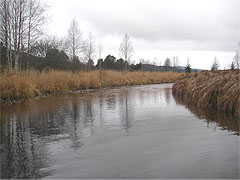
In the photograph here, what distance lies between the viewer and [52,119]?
9.02 meters

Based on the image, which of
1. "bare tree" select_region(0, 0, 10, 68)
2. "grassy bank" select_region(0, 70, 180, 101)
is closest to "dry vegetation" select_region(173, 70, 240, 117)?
"grassy bank" select_region(0, 70, 180, 101)

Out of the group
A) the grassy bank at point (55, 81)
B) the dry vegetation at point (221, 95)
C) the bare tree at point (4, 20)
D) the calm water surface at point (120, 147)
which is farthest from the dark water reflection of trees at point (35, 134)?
the bare tree at point (4, 20)

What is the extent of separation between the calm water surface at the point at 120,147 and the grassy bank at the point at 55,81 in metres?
5.21

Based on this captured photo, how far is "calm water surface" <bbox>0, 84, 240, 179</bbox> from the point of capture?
430 centimetres

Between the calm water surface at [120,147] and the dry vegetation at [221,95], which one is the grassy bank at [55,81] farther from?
the dry vegetation at [221,95]

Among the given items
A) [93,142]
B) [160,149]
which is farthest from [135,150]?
[93,142]

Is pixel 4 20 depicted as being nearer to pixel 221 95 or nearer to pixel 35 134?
pixel 35 134

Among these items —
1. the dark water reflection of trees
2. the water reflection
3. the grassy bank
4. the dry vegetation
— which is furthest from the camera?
the grassy bank

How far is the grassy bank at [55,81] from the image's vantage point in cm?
1384

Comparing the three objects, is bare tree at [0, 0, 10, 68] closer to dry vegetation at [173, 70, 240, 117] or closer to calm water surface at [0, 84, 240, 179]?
calm water surface at [0, 84, 240, 179]

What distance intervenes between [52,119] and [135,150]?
474 centimetres

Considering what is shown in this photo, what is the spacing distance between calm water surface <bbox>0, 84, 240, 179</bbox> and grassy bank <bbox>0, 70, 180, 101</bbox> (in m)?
5.21

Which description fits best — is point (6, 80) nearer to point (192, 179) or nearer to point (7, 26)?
point (7, 26)

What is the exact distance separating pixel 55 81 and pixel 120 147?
1562 centimetres
